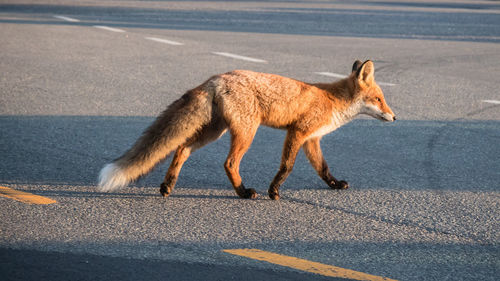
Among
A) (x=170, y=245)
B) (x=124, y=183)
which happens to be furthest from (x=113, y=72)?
(x=170, y=245)

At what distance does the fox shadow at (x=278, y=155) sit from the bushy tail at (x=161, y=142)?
48cm

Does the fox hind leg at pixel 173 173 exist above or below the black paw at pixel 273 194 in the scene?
above

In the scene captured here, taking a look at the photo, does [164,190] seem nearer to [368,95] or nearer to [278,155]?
[278,155]

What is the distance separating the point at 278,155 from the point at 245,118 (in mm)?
Answer: 1759

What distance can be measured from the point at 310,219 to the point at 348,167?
162 cm

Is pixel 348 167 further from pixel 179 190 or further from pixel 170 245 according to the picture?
pixel 170 245

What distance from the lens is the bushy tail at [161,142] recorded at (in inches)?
208

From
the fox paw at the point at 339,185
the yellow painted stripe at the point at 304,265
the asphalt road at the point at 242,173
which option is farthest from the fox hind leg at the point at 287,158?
the yellow painted stripe at the point at 304,265

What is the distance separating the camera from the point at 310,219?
5180mm

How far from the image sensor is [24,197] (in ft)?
17.9

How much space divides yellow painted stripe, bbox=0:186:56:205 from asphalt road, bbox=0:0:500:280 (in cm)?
8

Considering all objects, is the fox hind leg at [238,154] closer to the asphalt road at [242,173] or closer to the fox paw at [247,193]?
the fox paw at [247,193]

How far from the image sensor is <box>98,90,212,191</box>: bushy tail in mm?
5273

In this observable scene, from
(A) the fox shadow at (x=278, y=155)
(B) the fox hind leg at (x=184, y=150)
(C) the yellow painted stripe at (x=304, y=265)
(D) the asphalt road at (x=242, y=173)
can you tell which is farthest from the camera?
(A) the fox shadow at (x=278, y=155)
